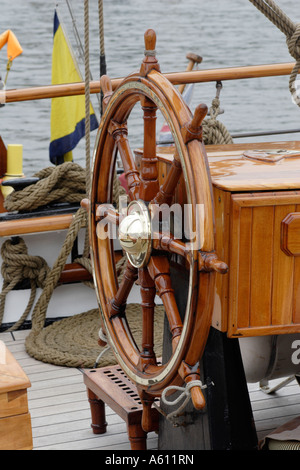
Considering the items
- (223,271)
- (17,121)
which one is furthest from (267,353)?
(17,121)

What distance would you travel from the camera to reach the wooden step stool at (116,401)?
1982mm

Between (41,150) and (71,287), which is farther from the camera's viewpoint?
(41,150)

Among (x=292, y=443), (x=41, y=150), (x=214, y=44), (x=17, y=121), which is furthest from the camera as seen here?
(x=214, y=44)

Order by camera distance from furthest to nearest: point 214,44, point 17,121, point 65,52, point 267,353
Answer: point 214,44
point 17,121
point 65,52
point 267,353

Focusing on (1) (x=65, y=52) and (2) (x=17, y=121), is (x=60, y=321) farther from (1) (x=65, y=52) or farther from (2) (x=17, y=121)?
(2) (x=17, y=121)

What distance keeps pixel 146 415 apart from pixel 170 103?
72 centimetres

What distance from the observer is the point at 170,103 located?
1563 millimetres

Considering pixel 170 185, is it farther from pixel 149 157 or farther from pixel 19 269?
pixel 19 269

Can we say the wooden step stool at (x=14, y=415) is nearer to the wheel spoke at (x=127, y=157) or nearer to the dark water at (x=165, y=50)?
the wheel spoke at (x=127, y=157)

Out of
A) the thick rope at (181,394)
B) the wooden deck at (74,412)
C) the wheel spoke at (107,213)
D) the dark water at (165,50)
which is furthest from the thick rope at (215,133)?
the dark water at (165,50)

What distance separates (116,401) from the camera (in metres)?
2.05

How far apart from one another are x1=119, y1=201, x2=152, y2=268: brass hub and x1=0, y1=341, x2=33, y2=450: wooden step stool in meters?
0.36

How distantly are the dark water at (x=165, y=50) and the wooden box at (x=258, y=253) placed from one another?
847cm

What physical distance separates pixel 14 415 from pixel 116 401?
1.24ft
